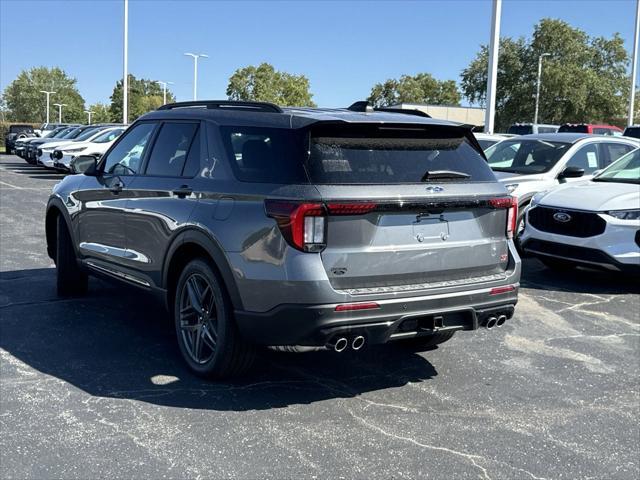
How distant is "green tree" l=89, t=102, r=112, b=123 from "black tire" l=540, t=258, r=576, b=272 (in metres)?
123

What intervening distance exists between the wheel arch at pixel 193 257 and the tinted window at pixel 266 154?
47 centimetres

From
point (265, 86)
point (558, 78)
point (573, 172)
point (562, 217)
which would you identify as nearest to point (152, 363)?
point (562, 217)

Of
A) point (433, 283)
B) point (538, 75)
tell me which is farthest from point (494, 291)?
point (538, 75)

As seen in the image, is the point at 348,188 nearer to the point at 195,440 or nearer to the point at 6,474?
the point at 195,440

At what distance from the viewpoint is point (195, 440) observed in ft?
13.0

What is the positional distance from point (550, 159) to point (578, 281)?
8.32 feet

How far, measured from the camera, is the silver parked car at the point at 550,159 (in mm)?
10219

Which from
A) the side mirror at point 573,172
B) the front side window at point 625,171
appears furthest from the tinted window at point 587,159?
the front side window at point 625,171

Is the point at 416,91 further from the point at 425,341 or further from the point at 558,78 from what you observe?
the point at 425,341

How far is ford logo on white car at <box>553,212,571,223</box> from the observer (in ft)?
27.4

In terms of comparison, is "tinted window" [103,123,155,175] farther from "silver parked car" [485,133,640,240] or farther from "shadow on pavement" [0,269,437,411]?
"silver parked car" [485,133,640,240]

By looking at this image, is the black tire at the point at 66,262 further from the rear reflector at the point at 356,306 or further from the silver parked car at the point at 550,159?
the silver parked car at the point at 550,159

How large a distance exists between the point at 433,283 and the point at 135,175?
260cm

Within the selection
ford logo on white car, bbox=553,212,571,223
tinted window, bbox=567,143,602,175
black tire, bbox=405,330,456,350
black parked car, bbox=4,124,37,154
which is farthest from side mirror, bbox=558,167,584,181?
black parked car, bbox=4,124,37,154
